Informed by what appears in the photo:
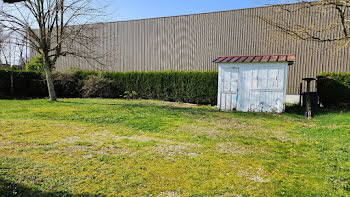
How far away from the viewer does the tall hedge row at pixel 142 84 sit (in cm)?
1411

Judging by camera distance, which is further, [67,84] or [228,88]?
[67,84]

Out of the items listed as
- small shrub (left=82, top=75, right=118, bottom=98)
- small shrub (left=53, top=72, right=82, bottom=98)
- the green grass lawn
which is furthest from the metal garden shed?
small shrub (left=53, top=72, right=82, bottom=98)

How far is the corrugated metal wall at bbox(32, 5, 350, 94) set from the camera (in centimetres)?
1425

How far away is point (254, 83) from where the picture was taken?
10078 mm

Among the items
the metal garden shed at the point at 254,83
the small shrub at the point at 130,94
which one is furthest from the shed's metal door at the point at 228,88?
the small shrub at the point at 130,94

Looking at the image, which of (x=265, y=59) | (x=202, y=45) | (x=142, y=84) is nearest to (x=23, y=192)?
(x=265, y=59)

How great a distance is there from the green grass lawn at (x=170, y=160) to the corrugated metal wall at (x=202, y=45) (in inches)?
367

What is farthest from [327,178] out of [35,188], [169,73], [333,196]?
[169,73]

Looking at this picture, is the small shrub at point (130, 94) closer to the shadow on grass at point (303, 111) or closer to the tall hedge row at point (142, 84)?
the tall hedge row at point (142, 84)

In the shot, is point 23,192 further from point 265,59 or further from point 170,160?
point 265,59

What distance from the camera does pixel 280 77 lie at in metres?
9.65

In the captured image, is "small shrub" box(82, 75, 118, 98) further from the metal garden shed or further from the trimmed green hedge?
the trimmed green hedge

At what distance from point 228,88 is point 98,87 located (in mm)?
9964

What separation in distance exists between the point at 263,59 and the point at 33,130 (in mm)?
9144
